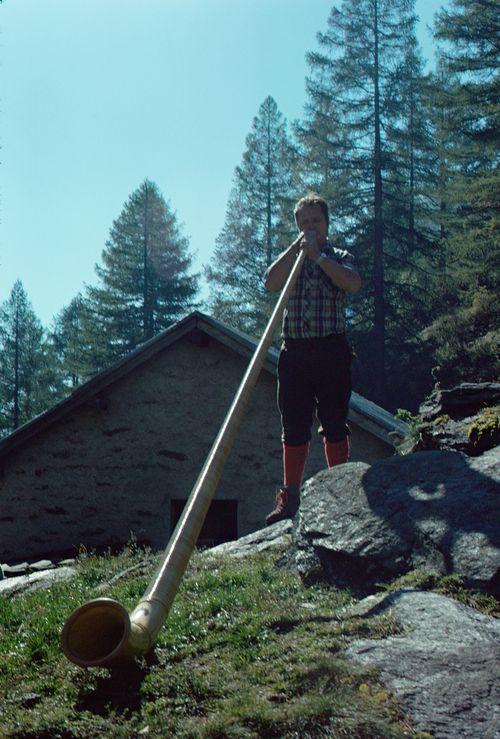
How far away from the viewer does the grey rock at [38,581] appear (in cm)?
Answer: 623

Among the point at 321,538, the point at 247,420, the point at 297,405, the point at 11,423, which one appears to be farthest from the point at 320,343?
the point at 11,423

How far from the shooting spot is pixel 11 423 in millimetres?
39375

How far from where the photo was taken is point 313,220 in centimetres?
565

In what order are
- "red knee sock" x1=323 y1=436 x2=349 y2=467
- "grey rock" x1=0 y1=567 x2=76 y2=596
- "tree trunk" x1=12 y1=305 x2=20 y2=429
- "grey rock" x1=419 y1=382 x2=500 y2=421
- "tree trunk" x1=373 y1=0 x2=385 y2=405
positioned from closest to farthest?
"red knee sock" x1=323 y1=436 x2=349 y2=467
"grey rock" x1=419 y1=382 x2=500 y2=421
"grey rock" x1=0 y1=567 x2=76 y2=596
"tree trunk" x1=373 y1=0 x2=385 y2=405
"tree trunk" x1=12 y1=305 x2=20 y2=429

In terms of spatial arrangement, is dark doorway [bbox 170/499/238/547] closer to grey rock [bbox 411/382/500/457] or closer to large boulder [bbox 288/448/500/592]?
grey rock [bbox 411/382/500/457]

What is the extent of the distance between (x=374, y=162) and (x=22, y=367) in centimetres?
2212

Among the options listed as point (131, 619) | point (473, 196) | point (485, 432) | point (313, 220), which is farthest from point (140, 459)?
point (473, 196)

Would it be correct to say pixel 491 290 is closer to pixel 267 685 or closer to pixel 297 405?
pixel 297 405

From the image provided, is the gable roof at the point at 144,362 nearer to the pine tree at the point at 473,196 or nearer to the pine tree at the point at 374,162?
the pine tree at the point at 473,196

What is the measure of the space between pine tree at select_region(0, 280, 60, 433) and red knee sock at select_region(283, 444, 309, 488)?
34865 mm

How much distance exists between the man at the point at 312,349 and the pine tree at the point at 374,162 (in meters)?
19.3

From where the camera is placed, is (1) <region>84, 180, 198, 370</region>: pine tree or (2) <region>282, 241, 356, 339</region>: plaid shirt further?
(1) <region>84, 180, 198, 370</region>: pine tree

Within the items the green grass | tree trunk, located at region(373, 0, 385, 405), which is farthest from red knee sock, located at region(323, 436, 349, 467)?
tree trunk, located at region(373, 0, 385, 405)

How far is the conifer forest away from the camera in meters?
22.7
